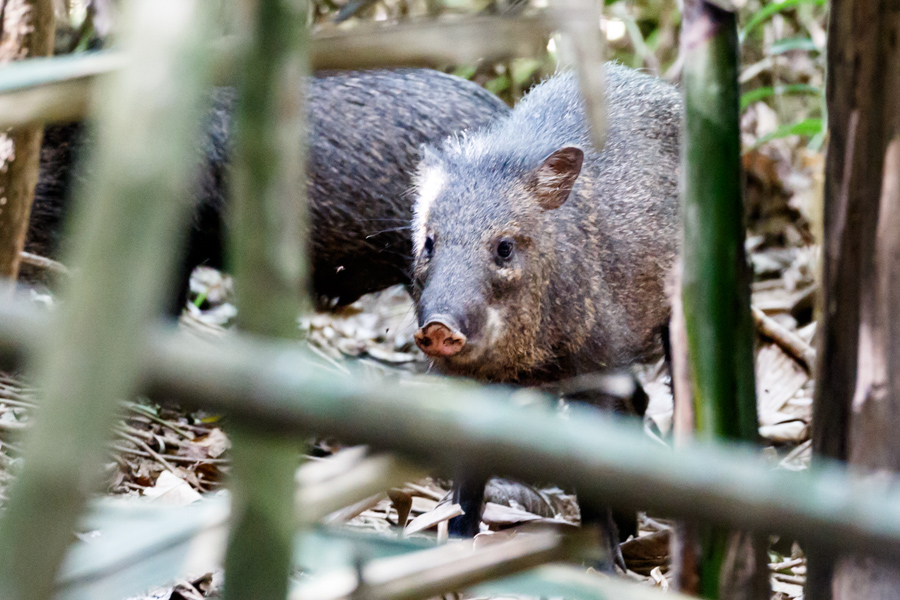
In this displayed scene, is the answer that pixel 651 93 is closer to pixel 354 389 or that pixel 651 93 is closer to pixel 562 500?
pixel 562 500

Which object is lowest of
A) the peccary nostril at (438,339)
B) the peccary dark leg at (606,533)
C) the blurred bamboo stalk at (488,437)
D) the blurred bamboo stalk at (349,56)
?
the peccary dark leg at (606,533)

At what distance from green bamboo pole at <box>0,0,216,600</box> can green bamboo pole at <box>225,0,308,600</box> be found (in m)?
0.08

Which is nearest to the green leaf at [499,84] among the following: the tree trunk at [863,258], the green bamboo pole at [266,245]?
the tree trunk at [863,258]

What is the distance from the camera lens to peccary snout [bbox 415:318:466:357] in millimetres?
3014

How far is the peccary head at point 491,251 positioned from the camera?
10.6ft

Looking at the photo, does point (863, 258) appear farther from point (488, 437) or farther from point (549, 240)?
point (549, 240)

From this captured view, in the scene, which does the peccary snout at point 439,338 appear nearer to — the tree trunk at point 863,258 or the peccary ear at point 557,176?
the peccary ear at point 557,176

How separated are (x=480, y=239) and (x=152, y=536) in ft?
8.84

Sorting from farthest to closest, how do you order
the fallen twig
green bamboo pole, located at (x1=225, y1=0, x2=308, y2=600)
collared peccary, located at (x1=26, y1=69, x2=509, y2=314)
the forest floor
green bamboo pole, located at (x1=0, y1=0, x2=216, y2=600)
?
collared peccary, located at (x1=26, y1=69, x2=509, y2=314) → the fallen twig → the forest floor → green bamboo pole, located at (x1=225, y1=0, x2=308, y2=600) → green bamboo pole, located at (x1=0, y1=0, x2=216, y2=600)

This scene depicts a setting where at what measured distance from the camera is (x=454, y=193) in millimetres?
3539

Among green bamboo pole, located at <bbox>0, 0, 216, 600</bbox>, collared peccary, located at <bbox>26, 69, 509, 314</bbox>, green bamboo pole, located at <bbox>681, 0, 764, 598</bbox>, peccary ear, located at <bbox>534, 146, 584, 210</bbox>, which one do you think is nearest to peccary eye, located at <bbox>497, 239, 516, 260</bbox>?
peccary ear, located at <bbox>534, 146, 584, 210</bbox>

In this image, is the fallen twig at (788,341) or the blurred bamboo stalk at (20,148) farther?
the fallen twig at (788,341)

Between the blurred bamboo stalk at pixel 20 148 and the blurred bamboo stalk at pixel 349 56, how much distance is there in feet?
5.65

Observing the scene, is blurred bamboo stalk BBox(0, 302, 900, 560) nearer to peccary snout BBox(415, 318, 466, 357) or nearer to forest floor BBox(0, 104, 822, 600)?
forest floor BBox(0, 104, 822, 600)
